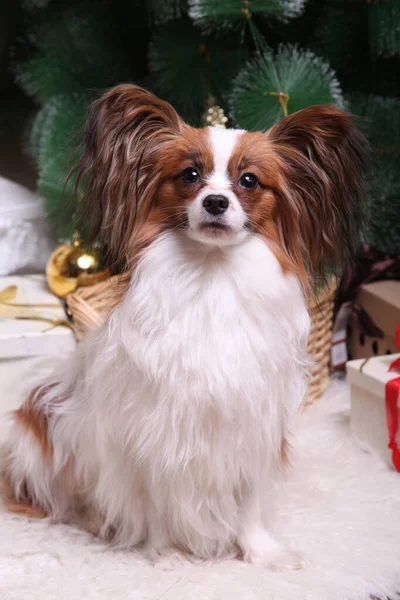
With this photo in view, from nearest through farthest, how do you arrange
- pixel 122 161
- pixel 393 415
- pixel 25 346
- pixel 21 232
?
pixel 122 161, pixel 393 415, pixel 25 346, pixel 21 232

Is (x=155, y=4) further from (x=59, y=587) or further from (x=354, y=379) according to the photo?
(x=59, y=587)

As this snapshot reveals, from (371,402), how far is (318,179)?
29.1 inches

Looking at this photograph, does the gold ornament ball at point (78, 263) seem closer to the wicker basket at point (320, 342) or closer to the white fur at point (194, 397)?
the wicker basket at point (320, 342)

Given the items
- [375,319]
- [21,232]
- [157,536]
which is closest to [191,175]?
[157,536]

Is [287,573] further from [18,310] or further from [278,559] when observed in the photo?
[18,310]

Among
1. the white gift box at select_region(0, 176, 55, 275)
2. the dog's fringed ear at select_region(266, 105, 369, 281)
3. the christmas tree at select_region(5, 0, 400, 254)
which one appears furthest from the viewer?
the white gift box at select_region(0, 176, 55, 275)

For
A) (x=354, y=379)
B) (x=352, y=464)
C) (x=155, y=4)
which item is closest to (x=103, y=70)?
(x=155, y=4)

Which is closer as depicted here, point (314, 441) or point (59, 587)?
point (59, 587)

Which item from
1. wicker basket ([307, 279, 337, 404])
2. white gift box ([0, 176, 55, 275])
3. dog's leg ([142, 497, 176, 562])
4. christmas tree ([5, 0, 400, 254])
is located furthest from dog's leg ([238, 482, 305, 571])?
white gift box ([0, 176, 55, 275])

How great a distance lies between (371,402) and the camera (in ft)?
6.48

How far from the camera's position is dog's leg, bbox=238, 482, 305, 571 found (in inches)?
61.3

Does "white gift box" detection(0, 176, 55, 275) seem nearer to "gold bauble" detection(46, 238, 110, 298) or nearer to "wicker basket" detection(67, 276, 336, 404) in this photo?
"gold bauble" detection(46, 238, 110, 298)

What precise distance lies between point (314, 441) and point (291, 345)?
686 millimetres

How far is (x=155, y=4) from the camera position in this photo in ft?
7.07
